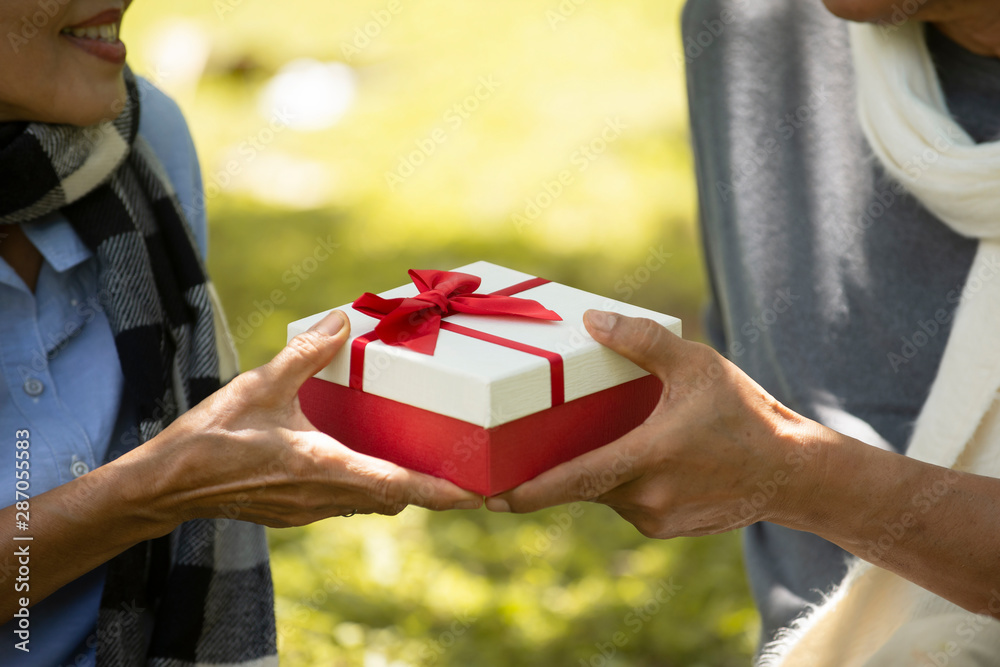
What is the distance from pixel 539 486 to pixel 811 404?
35.0 inches

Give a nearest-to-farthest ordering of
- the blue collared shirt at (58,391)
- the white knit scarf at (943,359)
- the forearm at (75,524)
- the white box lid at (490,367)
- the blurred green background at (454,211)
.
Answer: the white box lid at (490,367)
the forearm at (75,524)
the blue collared shirt at (58,391)
the white knit scarf at (943,359)
the blurred green background at (454,211)

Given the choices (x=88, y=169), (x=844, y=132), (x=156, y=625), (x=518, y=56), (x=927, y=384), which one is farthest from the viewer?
(x=518, y=56)

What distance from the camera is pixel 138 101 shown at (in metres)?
1.74

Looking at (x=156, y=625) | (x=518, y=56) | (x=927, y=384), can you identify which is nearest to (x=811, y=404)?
(x=927, y=384)

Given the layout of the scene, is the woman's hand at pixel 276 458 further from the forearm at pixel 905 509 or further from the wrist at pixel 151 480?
the forearm at pixel 905 509

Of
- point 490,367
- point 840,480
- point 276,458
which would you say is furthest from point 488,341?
point 840,480

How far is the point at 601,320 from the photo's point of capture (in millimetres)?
1306

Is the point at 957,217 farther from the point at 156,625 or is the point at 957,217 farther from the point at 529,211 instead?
the point at 529,211

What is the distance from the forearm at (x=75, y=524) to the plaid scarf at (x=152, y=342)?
19cm

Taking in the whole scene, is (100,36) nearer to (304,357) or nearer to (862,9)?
(304,357)

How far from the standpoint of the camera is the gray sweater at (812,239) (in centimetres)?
188

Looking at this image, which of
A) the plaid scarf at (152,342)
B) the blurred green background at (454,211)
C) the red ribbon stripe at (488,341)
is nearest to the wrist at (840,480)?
the red ribbon stripe at (488,341)

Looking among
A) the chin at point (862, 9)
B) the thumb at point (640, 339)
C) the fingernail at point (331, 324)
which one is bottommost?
the fingernail at point (331, 324)

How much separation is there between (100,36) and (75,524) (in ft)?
2.59
